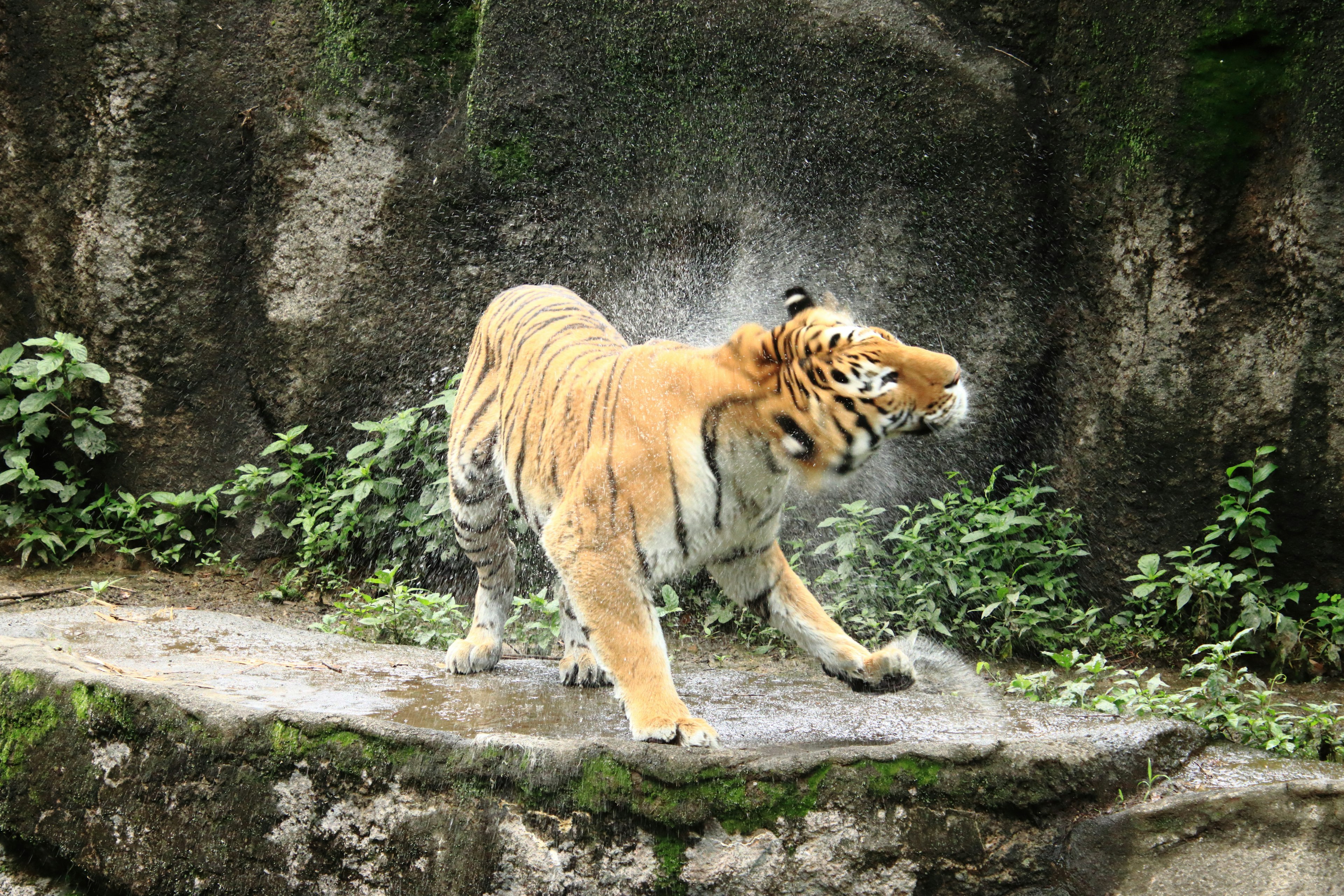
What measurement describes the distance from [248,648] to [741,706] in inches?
77.9

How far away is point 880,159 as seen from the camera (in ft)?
19.1

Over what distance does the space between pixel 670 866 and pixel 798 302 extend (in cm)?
148

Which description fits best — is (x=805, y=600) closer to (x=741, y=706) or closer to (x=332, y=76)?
(x=741, y=706)

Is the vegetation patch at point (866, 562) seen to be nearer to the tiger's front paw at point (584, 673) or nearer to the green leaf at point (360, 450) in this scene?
the green leaf at point (360, 450)

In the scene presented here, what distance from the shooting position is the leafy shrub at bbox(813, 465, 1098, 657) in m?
5.19

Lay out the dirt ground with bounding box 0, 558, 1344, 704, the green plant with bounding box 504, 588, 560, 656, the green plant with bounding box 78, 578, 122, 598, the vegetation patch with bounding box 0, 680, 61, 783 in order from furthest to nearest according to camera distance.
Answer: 1. the green plant with bounding box 78, 578, 122, 598
2. the dirt ground with bounding box 0, 558, 1344, 704
3. the green plant with bounding box 504, 588, 560, 656
4. the vegetation patch with bounding box 0, 680, 61, 783

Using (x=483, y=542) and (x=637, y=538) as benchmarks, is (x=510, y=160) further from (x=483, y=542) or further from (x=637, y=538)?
(x=637, y=538)

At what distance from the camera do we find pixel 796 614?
3289 millimetres

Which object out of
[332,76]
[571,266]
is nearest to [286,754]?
[571,266]

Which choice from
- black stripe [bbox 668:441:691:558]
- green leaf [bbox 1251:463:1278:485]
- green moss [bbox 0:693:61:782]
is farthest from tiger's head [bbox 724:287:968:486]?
green leaf [bbox 1251:463:1278:485]

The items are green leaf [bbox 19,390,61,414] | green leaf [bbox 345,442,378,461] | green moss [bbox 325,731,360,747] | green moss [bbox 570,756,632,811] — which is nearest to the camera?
green moss [bbox 570,756,632,811]

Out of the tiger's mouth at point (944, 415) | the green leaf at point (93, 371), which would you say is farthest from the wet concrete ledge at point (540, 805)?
the green leaf at point (93, 371)

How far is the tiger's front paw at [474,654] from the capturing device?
4016mm

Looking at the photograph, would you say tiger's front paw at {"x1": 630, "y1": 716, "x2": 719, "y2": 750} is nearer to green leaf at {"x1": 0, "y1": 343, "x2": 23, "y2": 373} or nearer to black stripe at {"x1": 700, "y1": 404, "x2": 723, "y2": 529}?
black stripe at {"x1": 700, "y1": 404, "x2": 723, "y2": 529}
